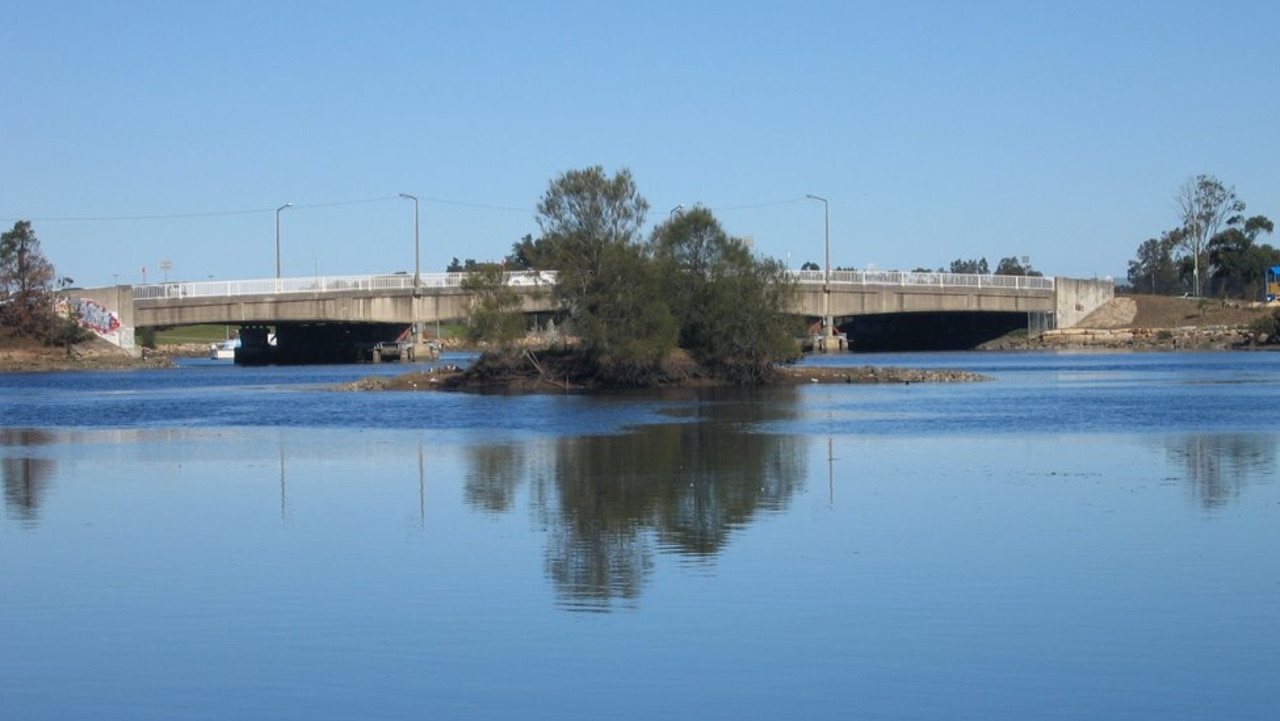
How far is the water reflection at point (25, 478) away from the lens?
30312 mm

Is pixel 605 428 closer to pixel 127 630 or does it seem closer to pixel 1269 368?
pixel 127 630

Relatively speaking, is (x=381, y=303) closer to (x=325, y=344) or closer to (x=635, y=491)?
(x=325, y=344)

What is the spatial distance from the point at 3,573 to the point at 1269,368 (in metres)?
80.6

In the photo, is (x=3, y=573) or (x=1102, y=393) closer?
(x=3, y=573)

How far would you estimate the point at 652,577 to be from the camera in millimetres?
21281

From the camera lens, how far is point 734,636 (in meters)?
17.6

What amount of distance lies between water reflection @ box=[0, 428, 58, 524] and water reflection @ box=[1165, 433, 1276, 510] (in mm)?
21582

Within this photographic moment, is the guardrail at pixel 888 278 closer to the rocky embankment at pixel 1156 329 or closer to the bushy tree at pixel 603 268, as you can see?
the rocky embankment at pixel 1156 329

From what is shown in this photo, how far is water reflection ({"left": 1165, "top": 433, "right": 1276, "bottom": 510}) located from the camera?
29.7 m

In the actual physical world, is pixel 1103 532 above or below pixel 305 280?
below

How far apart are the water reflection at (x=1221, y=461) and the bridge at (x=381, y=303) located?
44859 millimetres

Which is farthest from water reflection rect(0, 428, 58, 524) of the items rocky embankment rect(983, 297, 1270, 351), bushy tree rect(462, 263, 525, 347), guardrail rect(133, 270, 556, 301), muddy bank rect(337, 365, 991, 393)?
rocky embankment rect(983, 297, 1270, 351)

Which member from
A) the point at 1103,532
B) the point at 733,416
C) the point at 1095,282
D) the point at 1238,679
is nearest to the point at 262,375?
the point at 733,416

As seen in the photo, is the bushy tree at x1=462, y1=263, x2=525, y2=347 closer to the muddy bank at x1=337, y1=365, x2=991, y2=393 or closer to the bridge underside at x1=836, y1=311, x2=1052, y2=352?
the muddy bank at x1=337, y1=365, x2=991, y2=393
